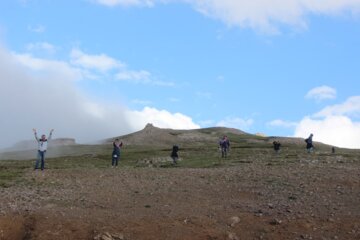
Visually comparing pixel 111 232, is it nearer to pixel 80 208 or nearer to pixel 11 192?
pixel 80 208

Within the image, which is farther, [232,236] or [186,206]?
[186,206]

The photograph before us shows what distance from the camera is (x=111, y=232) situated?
843 inches

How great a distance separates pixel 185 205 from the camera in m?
25.1

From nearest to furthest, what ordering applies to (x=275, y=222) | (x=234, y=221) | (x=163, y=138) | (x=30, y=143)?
(x=275, y=222)
(x=234, y=221)
(x=163, y=138)
(x=30, y=143)

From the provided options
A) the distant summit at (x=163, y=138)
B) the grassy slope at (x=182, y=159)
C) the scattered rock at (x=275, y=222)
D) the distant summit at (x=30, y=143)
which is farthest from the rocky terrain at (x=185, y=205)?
the distant summit at (x=30, y=143)

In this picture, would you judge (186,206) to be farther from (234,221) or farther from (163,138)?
(163,138)

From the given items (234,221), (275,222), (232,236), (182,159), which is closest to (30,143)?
(182,159)

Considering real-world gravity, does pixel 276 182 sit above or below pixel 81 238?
above

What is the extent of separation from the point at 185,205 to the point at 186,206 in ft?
0.68

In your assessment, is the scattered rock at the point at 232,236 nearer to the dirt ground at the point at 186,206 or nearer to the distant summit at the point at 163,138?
the dirt ground at the point at 186,206

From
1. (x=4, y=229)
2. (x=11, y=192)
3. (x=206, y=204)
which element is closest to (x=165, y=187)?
A: (x=206, y=204)

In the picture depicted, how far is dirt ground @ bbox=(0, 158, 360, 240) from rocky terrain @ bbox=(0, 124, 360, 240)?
0.04 meters

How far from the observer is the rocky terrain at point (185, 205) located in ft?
70.9

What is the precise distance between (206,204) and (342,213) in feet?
19.3
